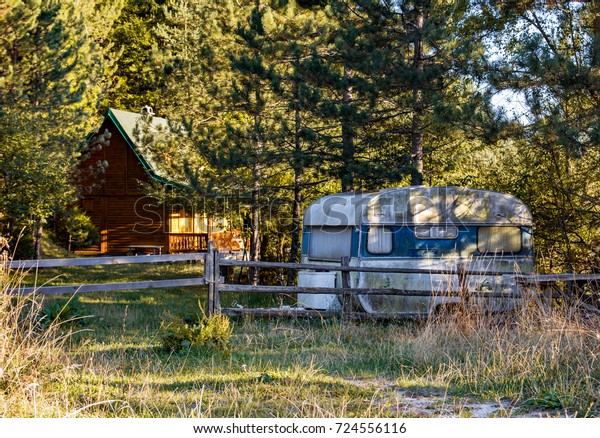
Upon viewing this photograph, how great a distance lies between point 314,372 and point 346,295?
4168mm

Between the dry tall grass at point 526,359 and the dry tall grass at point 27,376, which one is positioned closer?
the dry tall grass at point 27,376

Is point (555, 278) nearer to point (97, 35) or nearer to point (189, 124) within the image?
point (189, 124)

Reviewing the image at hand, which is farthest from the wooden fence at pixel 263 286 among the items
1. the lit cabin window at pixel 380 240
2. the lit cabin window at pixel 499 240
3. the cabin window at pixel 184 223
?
the cabin window at pixel 184 223

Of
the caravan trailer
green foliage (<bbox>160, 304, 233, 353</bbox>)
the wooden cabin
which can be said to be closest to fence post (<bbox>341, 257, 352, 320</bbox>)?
the caravan trailer

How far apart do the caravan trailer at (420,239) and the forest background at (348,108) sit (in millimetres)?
1249

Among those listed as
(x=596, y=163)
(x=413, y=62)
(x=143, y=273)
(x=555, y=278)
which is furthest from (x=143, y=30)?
(x=555, y=278)

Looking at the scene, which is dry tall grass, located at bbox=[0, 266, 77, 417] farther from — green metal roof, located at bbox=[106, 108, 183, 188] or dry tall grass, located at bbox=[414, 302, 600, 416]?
green metal roof, located at bbox=[106, 108, 183, 188]

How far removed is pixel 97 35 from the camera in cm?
3625

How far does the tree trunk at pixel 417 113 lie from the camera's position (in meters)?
15.5

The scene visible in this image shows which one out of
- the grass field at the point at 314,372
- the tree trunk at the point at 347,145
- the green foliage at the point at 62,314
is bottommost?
the grass field at the point at 314,372

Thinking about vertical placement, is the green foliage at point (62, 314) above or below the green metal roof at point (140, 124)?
below

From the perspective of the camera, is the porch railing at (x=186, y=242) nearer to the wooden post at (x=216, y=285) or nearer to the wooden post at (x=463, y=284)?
the wooden post at (x=216, y=285)

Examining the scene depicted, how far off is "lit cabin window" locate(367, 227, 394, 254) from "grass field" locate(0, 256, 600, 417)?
7.03 feet

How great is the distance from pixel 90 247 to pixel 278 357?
2320 cm
